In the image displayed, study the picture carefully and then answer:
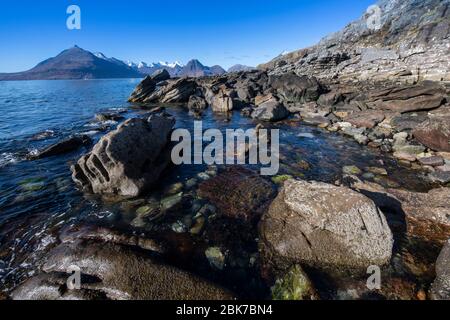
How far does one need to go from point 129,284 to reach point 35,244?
12.0 feet

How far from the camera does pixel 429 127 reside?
1270cm

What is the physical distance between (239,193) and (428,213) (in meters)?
6.04

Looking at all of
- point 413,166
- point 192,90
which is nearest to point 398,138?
point 413,166

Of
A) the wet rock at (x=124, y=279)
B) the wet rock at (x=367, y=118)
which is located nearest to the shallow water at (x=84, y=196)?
the wet rock at (x=124, y=279)

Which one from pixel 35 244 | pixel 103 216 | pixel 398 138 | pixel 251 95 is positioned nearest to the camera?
pixel 35 244

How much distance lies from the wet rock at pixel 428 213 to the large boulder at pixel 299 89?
21741mm

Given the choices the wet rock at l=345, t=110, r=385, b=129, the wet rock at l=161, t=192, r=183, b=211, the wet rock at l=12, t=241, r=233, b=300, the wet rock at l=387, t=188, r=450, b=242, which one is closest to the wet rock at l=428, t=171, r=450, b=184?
the wet rock at l=387, t=188, r=450, b=242

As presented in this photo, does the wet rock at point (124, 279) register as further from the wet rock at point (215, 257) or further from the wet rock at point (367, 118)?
the wet rock at point (367, 118)

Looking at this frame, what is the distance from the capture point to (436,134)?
12320mm

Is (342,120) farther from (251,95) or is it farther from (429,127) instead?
(251,95)

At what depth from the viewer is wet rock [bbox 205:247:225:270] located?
583cm

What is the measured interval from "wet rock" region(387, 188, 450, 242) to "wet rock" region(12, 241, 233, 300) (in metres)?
5.95

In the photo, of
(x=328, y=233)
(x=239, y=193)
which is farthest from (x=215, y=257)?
(x=239, y=193)
